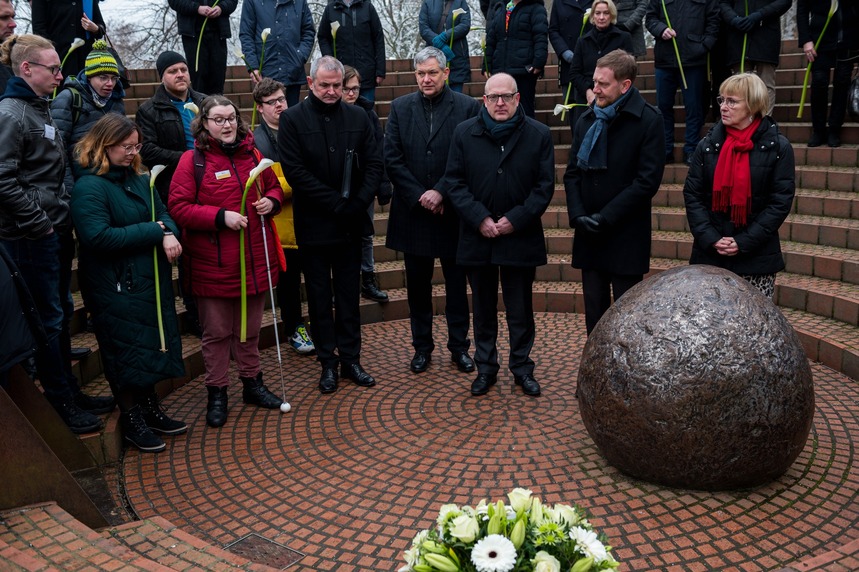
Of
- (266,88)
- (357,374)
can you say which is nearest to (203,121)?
(266,88)

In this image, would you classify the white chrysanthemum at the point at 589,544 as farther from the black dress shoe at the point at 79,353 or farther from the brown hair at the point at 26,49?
the black dress shoe at the point at 79,353

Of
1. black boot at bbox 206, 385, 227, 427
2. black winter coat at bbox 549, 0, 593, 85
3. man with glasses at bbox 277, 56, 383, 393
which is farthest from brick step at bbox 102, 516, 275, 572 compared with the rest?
black winter coat at bbox 549, 0, 593, 85

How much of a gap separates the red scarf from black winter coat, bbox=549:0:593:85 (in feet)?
16.5

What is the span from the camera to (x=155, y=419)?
5973 millimetres

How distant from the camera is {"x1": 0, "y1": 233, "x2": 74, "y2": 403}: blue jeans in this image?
5.37 meters

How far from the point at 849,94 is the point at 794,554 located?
6740mm

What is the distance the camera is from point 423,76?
666 cm

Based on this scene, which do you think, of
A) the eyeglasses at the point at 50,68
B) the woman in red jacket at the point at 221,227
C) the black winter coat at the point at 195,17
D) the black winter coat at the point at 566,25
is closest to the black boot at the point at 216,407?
the woman in red jacket at the point at 221,227

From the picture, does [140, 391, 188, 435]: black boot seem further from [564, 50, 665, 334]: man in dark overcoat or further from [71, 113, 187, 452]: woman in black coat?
[564, 50, 665, 334]: man in dark overcoat

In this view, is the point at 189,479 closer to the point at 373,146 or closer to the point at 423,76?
the point at 373,146

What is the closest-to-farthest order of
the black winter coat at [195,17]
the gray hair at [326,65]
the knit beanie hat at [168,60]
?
the gray hair at [326,65], the knit beanie hat at [168,60], the black winter coat at [195,17]

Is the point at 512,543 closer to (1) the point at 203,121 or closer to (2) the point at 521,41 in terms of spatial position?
(1) the point at 203,121

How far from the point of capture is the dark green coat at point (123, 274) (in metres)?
5.44

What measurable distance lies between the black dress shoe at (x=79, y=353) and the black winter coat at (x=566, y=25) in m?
6.89
